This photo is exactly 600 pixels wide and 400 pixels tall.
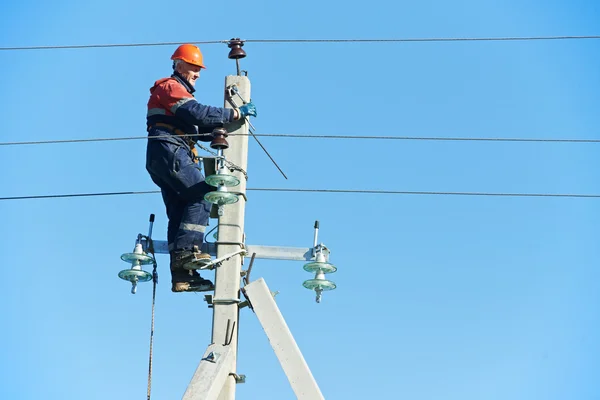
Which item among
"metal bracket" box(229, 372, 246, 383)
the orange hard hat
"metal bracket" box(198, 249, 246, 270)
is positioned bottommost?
"metal bracket" box(229, 372, 246, 383)

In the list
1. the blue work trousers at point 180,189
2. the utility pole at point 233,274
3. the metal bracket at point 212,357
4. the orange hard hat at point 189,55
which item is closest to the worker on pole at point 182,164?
the blue work trousers at point 180,189

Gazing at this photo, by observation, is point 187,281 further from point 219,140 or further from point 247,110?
point 247,110

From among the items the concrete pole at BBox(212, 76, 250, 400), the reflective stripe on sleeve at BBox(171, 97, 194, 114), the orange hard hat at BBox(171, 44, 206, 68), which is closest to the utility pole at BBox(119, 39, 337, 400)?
the concrete pole at BBox(212, 76, 250, 400)

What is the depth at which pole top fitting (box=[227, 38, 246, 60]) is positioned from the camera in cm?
788

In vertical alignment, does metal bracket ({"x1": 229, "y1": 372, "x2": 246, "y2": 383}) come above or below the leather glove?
below

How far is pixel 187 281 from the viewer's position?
7.41 metres

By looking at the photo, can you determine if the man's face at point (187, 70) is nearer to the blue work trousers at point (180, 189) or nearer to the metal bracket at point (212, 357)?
the blue work trousers at point (180, 189)

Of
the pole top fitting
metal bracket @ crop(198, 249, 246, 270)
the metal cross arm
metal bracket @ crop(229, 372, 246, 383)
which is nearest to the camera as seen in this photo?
metal bracket @ crop(229, 372, 246, 383)

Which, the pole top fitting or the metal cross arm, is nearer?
the metal cross arm

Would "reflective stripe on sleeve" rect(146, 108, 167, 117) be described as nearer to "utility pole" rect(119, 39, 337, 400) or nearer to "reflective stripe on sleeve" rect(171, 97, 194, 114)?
"reflective stripe on sleeve" rect(171, 97, 194, 114)

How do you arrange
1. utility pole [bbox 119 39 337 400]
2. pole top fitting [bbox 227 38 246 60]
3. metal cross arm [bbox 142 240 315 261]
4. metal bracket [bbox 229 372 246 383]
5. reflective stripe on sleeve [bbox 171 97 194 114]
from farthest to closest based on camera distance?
1. pole top fitting [bbox 227 38 246 60]
2. reflective stripe on sleeve [bbox 171 97 194 114]
3. metal cross arm [bbox 142 240 315 261]
4. metal bracket [bbox 229 372 246 383]
5. utility pole [bbox 119 39 337 400]

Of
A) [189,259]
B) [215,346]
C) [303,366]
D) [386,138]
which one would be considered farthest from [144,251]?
[386,138]

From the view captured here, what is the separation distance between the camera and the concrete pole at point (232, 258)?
6949 millimetres

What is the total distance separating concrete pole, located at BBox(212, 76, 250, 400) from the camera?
274 inches
